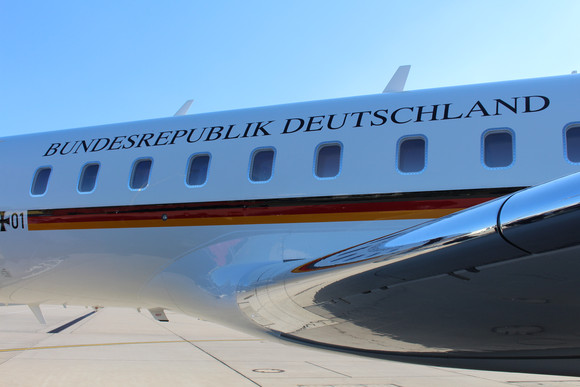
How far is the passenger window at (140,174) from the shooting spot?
20.5 feet

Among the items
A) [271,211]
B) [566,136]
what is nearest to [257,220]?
[271,211]

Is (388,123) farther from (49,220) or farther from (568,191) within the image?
(49,220)

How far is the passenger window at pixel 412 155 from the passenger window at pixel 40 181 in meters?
4.47

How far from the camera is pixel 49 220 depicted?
21.3ft

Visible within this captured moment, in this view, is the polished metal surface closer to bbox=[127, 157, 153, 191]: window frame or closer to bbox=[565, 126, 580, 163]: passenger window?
bbox=[565, 126, 580, 163]: passenger window

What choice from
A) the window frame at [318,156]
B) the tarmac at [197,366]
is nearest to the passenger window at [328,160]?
the window frame at [318,156]

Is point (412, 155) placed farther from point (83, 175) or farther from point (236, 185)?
point (83, 175)

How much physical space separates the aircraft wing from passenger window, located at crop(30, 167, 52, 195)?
3.69m

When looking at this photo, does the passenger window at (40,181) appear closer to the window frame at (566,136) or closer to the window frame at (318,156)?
the window frame at (318,156)

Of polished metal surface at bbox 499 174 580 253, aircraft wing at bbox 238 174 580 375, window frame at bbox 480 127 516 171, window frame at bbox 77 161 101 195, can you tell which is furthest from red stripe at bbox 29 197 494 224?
polished metal surface at bbox 499 174 580 253

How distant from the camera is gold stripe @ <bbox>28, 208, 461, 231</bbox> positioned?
16.0ft

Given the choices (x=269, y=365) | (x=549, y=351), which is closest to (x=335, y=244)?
(x=549, y=351)

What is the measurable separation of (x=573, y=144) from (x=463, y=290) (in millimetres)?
2397

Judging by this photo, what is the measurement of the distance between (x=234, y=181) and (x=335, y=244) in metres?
1.38
